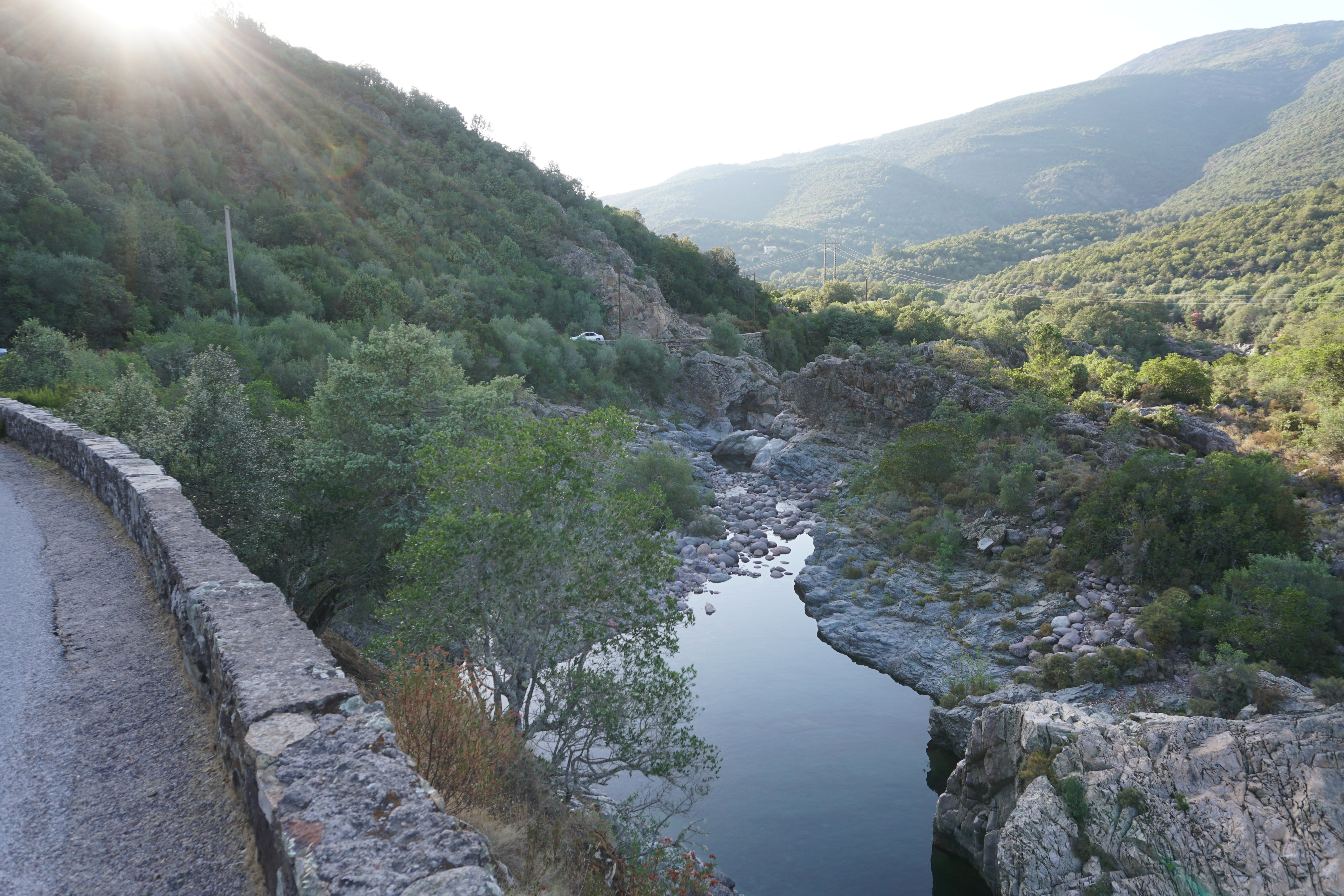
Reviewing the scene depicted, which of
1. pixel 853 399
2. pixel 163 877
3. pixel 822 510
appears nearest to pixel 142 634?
pixel 163 877

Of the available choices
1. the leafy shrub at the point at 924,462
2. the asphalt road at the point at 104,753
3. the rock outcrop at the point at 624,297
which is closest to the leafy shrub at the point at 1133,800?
the asphalt road at the point at 104,753

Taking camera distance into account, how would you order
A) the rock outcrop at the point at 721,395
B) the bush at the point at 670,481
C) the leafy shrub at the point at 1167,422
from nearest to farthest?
the bush at the point at 670,481
the leafy shrub at the point at 1167,422
the rock outcrop at the point at 721,395

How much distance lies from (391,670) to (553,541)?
94.8 inches

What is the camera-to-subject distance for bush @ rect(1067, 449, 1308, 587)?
14609mm

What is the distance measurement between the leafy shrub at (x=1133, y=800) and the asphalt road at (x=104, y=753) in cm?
845

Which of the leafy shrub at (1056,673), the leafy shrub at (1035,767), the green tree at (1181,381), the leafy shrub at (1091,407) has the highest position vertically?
the leafy shrub at (1035,767)

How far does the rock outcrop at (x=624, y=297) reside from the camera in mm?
50500

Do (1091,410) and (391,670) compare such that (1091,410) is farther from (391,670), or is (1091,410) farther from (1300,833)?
(391,670)

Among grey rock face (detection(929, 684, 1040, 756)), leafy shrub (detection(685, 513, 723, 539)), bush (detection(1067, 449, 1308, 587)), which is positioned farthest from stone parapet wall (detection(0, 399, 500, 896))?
leafy shrub (detection(685, 513, 723, 539))

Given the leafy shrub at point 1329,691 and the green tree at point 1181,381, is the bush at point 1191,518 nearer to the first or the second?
the leafy shrub at point 1329,691

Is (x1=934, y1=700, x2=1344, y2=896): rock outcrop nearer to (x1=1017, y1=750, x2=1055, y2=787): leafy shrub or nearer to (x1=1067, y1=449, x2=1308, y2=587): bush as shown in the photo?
(x1=1017, y1=750, x2=1055, y2=787): leafy shrub

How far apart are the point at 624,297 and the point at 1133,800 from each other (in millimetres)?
48136

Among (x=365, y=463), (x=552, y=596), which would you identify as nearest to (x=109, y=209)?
(x=365, y=463)

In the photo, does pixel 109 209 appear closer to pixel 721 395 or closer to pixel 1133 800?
pixel 721 395
